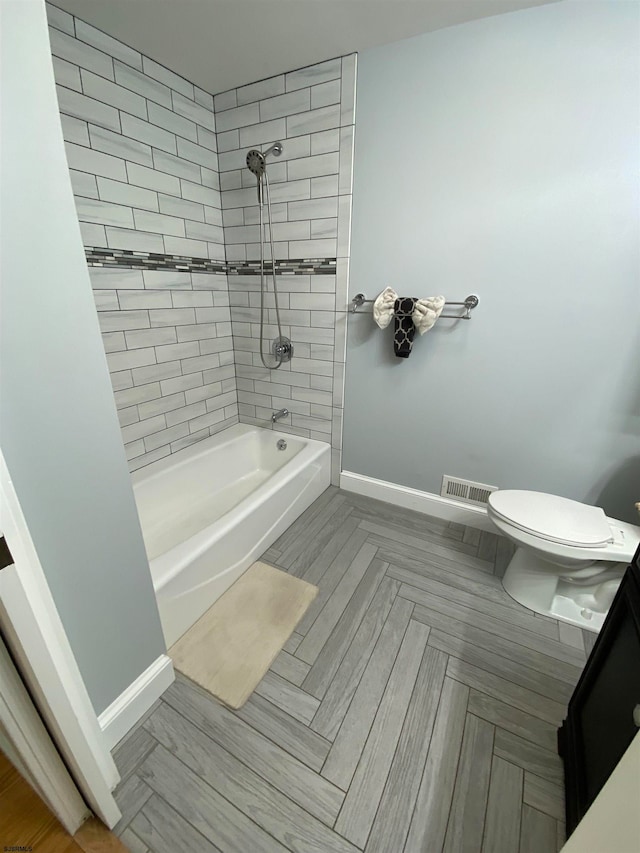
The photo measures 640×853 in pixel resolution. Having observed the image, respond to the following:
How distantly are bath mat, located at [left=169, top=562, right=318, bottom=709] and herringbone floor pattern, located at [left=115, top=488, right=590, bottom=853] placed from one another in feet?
0.15

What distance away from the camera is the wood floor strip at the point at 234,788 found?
0.88 meters

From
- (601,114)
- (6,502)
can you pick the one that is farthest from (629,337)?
(6,502)

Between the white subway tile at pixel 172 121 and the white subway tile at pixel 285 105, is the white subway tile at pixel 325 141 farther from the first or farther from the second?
the white subway tile at pixel 172 121

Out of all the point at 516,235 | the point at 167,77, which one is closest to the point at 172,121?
the point at 167,77

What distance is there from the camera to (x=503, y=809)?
93 cm

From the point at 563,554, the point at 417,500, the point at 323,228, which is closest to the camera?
the point at 563,554

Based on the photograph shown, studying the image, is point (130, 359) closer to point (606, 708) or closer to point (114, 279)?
point (114, 279)

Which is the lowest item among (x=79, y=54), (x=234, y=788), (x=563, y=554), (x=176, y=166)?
(x=234, y=788)

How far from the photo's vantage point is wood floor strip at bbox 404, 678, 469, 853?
2.91ft

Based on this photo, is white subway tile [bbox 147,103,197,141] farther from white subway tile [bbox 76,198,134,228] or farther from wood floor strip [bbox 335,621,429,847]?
wood floor strip [bbox 335,621,429,847]

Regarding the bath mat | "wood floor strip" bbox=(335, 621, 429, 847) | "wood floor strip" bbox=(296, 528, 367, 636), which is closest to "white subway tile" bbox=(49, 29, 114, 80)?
the bath mat

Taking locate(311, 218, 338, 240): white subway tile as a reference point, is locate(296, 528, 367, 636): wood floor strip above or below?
below

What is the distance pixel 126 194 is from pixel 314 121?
40.6 inches

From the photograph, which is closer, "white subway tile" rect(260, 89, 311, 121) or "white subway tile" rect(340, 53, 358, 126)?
"white subway tile" rect(340, 53, 358, 126)
